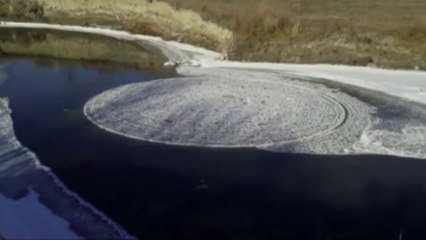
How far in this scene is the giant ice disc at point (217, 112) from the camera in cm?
1322

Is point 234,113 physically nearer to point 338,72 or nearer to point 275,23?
point 338,72

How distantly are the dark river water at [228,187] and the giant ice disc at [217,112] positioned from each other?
0.62 metres

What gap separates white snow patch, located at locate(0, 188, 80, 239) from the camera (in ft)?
28.9

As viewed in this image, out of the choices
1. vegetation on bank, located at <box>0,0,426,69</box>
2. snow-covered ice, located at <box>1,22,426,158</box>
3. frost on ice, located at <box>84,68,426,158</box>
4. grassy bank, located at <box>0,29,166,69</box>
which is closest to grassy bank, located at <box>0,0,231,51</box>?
vegetation on bank, located at <box>0,0,426,69</box>

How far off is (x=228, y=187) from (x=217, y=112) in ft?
13.5

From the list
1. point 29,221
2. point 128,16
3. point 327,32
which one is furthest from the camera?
point 128,16

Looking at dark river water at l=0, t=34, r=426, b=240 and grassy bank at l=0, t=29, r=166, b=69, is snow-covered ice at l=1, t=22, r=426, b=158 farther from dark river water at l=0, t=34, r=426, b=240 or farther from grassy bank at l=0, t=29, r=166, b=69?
grassy bank at l=0, t=29, r=166, b=69

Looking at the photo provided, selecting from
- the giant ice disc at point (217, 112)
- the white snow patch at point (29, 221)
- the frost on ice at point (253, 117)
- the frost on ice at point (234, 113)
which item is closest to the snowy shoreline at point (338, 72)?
the frost on ice at point (253, 117)

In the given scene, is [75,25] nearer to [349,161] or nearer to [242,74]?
[242,74]

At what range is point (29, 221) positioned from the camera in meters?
9.22

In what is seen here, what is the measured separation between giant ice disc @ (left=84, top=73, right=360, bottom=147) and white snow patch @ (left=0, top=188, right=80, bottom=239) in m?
3.60

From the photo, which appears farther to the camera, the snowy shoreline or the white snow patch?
the snowy shoreline

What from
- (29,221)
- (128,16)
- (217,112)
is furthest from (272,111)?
(128,16)

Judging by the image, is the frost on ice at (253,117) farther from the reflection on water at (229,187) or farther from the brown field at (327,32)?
the brown field at (327,32)
